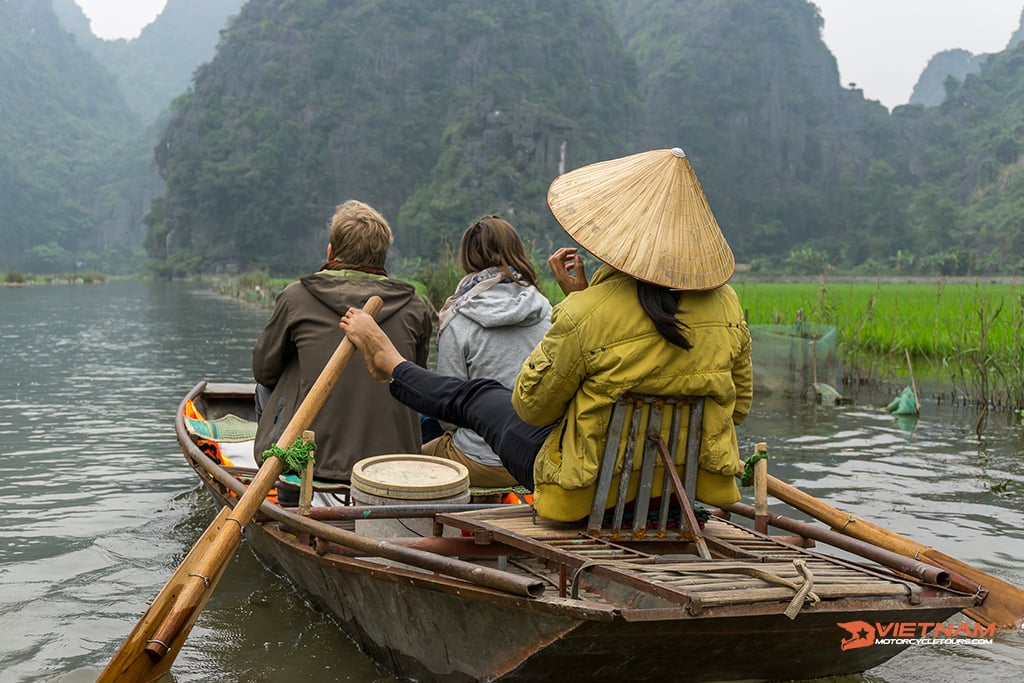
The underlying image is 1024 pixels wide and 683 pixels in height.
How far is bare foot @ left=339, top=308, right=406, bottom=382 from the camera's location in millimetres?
3359

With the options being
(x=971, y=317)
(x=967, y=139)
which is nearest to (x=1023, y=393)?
(x=971, y=317)

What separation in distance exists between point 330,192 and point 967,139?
174 feet

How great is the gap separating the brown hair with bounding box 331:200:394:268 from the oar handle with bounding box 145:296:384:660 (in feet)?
0.87

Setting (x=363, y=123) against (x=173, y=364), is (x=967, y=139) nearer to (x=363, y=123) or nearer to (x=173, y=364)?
(x=363, y=123)

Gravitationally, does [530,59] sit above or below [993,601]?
above

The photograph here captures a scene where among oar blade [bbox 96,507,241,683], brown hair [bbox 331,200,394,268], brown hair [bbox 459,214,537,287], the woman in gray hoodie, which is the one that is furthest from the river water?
brown hair [bbox 459,214,537,287]

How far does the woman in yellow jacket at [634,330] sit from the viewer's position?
265 centimetres

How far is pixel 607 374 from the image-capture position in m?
2.64

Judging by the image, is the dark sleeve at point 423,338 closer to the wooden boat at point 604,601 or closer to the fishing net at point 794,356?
the wooden boat at point 604,601

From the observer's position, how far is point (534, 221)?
206ft

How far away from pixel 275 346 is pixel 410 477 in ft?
2.97

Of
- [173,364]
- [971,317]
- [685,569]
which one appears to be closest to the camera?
[685,569]

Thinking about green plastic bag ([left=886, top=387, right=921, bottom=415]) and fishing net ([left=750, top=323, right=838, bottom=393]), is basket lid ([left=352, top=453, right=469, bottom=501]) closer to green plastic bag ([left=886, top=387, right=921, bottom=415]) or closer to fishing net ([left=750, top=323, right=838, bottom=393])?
green plastic bag ([left=886, top=387, right=921, bottom=415])

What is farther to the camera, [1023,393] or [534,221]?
[534,221]
